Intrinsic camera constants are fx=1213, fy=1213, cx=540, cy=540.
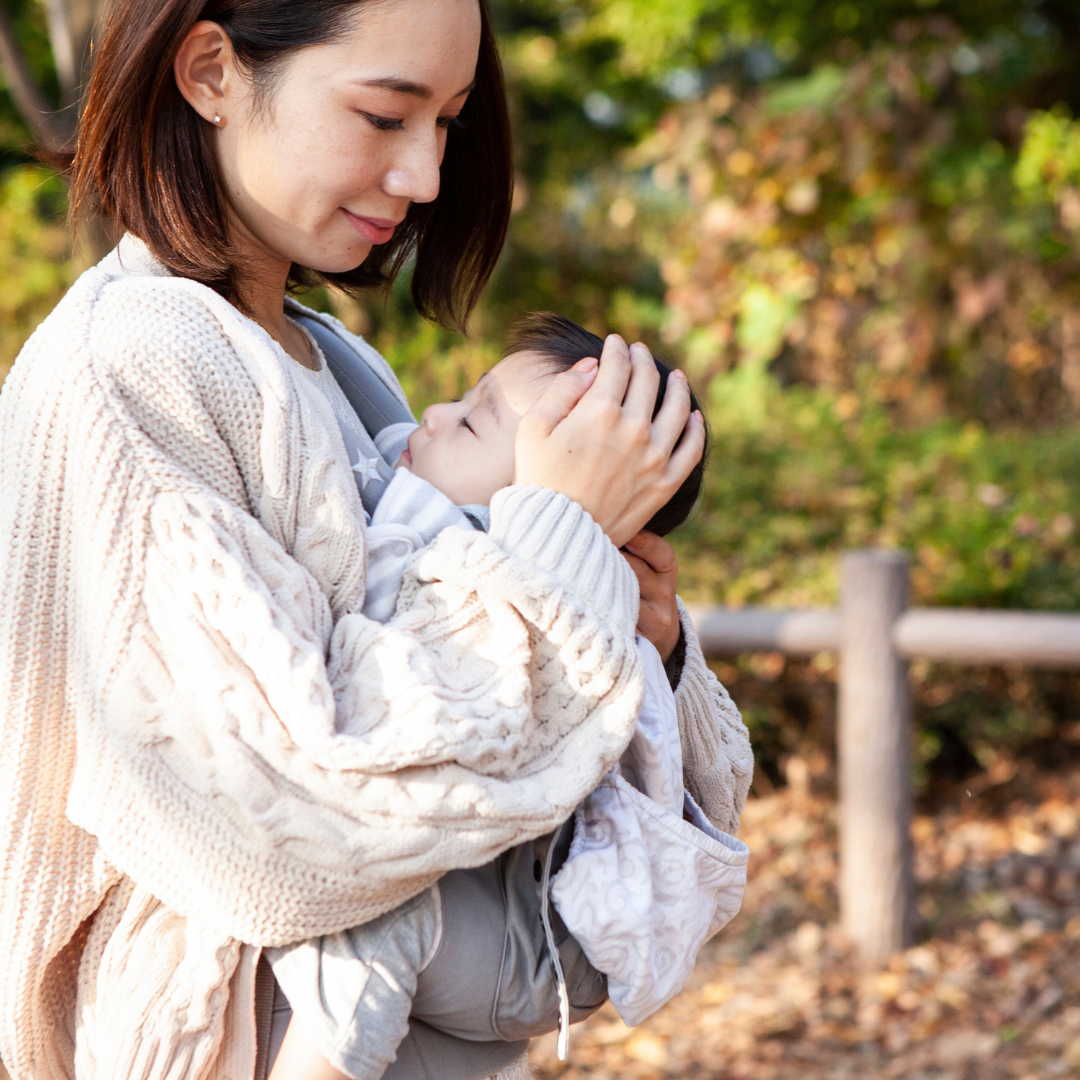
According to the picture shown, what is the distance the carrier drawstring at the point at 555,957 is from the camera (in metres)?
1.30

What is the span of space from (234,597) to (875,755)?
3.19m

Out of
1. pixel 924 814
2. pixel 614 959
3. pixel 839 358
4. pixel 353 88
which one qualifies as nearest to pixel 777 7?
pixel 839 358

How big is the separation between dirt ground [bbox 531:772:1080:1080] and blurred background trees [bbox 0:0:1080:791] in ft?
0.84

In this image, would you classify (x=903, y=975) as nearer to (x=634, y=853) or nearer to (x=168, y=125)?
(x=634, y=853)

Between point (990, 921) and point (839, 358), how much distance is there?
4.64 m

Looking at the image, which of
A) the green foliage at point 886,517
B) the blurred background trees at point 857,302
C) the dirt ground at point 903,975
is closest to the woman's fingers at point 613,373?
the dirt ground at point 903,975

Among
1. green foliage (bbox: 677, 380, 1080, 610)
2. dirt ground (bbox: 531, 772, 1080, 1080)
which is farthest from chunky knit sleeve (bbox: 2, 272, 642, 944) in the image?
green foliage (bbox: 677, 380, 1080, 610)

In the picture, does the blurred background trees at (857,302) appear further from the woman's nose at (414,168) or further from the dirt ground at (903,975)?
the woman's nose at (414,168)

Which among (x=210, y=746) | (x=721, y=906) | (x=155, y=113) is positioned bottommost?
(x=721, y=906)

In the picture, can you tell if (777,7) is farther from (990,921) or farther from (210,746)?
(210,746)

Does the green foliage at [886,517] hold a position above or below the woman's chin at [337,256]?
below

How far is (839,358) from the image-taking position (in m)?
8.00

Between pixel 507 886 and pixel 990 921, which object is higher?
pixel 507 886

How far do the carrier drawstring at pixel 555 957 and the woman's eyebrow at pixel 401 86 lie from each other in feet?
2.79
